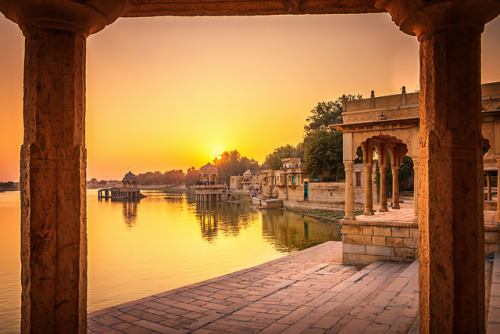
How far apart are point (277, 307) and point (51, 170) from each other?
3.89 meters

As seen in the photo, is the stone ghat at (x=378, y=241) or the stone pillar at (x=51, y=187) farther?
the stone ghat at (x=378, y=241)

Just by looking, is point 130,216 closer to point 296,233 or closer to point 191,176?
point 296,233

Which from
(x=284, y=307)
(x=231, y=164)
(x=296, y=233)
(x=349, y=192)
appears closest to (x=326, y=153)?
(x=296, y=233)

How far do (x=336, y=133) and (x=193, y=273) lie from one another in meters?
28.1

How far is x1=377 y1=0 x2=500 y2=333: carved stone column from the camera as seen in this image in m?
2.61

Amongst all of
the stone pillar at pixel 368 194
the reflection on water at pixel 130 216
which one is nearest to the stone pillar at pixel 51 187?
the stone pillar at pixel 368 194

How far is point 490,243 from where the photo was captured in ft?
24.3

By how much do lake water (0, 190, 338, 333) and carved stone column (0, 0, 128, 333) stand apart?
606cm

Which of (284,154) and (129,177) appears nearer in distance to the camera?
(284,154)

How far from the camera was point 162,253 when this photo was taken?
55.7ft

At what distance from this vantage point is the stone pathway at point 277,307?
14.2 ft

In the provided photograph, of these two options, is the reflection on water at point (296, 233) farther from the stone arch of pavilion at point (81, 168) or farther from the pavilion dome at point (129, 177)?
the pavilion dome at point (129, 177)

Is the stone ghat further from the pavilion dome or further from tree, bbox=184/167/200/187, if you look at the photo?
tree, bbox=184/167/200/187

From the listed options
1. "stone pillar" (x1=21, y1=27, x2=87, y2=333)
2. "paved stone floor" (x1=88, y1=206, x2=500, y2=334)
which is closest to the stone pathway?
"paved stone floor" (x1=88, y1=206, x2=500, y2=334)
